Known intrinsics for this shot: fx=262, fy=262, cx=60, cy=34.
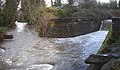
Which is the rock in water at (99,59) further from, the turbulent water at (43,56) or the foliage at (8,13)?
the foliage at (8,13)

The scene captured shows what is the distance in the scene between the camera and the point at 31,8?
978 centimetres

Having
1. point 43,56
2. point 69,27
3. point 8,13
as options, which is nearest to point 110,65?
point 43,56

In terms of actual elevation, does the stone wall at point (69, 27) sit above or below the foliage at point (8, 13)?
below

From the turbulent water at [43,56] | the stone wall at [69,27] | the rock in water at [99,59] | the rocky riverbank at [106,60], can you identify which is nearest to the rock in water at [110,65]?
the rocky riverbank at [106,60]

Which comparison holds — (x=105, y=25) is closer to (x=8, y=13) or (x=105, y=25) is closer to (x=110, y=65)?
(x=8, y=13)

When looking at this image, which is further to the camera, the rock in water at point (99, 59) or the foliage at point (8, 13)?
the foliage at point (8, 13)

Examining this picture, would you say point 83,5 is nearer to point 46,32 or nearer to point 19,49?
point 46,32

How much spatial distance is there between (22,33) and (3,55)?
19.6ft

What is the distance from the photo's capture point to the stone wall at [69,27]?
49.5ft

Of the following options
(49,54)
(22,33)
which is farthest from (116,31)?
(22,33)

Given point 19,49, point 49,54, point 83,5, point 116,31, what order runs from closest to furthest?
point 116,31
point 49,54
point 19,49
point 83,5

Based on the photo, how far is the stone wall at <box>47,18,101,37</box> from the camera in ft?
49.5

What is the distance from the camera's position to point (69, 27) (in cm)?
1552

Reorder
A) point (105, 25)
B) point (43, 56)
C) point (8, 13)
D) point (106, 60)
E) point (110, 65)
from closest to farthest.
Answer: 1. point (110, 65)
2. point (106, 60)
3. point (43, 56)
4. point (8, 13)
5. point (105, 25)
